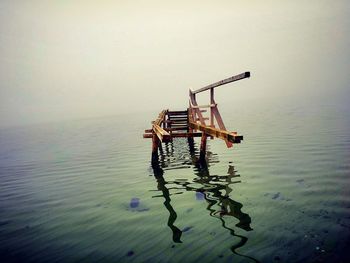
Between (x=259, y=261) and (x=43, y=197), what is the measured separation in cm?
797

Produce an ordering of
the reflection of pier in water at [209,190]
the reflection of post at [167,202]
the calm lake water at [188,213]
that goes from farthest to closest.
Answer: the reflection of pier in water at [209,190]
the reflection of post at [167,202]
the calm lake water at [188,213]

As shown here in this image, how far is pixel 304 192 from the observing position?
768 centimetres

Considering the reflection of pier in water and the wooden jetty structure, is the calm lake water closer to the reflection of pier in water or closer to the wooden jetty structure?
the reflection of pier in water

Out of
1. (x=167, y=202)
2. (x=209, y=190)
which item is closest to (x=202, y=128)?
(x=209, y=190)

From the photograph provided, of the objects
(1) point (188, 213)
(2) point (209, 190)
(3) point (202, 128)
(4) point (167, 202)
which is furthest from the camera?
(3) point (202, 128)

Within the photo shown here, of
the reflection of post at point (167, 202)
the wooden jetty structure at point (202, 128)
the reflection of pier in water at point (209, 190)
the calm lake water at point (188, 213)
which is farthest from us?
the wooden jetty structure at point (202, 128)

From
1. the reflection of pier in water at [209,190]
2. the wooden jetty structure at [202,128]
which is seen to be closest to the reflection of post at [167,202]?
the reflection of pier in water at [209,190]

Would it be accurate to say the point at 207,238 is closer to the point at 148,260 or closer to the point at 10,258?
the point at 148,260

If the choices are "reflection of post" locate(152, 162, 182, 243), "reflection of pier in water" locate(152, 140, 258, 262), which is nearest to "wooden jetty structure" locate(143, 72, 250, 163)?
"reflection of post" locate(152, 162, 182, 243)

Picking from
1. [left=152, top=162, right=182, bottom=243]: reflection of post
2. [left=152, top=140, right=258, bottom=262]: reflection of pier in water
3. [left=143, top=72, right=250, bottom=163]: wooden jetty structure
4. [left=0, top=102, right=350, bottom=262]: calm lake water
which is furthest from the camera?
[left=143, top=72, right=250, bottom=163]: wooden jetty structure

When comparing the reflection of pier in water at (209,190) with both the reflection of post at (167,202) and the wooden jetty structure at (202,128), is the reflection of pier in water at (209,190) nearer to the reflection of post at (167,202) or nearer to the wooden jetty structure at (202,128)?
the reflection of post at (167,202)

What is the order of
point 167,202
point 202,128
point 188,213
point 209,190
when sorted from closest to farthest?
point 188,213, point 167,202, point 209,190, point 202,128

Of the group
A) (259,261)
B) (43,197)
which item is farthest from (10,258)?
(259,261)

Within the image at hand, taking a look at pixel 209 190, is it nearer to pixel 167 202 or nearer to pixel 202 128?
pixel 167 202
